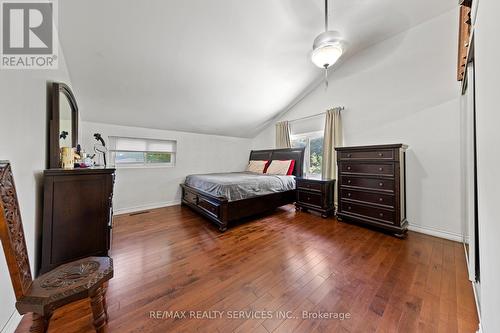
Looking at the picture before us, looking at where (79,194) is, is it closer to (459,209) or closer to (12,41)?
(12,41)

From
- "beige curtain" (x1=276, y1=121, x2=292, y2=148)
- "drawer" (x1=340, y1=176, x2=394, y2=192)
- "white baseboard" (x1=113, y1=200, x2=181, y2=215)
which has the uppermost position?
"beige curtain" (x1=276, y1=121, x2=292, y2=148)

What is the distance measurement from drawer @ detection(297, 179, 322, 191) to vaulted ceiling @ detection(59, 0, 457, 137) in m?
2.00

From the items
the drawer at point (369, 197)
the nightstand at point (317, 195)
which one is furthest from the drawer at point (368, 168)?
the nightstand at point (317, 195)

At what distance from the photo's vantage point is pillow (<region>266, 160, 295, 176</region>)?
4082mm

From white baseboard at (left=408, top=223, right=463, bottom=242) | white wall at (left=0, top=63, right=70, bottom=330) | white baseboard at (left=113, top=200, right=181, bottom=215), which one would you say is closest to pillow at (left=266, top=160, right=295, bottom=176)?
white baseboard at (left=408, top=223, right=463, bottom=242)

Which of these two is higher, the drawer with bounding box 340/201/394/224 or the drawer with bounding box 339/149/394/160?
the drawer with bounding box 339/149/394/160

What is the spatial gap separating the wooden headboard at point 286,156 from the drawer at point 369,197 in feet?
4.12

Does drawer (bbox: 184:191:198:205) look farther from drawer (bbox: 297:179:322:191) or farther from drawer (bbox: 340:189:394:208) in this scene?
drawer (bbox: 340:189:394:208)

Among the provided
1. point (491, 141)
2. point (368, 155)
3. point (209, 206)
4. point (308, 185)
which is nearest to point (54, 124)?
point (209, 206)

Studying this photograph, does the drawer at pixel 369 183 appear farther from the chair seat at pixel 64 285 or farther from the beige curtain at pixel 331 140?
the chair seat at pixel 64 285

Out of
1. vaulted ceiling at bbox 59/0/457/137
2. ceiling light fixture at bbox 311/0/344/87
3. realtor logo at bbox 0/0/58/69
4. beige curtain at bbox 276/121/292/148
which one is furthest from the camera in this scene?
beige curtain at bbox 276/121/292/148

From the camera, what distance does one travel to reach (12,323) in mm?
1069

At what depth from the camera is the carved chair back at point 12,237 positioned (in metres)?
0.76

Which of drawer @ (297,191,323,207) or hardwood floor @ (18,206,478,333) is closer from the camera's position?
hardwood floor @ (18,206,478,333)
